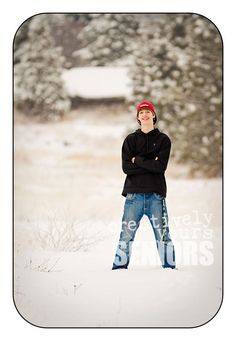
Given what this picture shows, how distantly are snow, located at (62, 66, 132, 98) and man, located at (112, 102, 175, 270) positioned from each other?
26 centimetres

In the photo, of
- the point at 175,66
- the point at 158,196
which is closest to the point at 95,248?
the point at 158,196

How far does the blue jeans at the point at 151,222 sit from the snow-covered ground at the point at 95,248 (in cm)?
5

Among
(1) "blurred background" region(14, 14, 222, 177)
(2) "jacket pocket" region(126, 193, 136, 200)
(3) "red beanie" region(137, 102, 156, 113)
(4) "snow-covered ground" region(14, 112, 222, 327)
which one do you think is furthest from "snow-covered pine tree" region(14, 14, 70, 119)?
(2) "jacket pocket" region(126, 193, 136, 200)

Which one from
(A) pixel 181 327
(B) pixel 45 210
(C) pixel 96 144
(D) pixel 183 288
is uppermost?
(C) pixel 96 144

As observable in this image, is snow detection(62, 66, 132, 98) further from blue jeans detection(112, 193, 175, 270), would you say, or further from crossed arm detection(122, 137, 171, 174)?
blue jeans detection(112, 193, 175, 270)

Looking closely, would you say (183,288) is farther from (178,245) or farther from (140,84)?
(140,84)

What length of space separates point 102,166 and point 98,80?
2.13ft

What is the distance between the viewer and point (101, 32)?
13.2 ft

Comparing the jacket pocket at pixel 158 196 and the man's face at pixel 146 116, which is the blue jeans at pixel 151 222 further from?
the man's face at pixel 146 116

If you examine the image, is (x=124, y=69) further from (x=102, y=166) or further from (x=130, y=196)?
(x=130, y=196)

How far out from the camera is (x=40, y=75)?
402 centimetres

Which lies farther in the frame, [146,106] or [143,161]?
[146,106]

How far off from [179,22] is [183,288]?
1956 millimetres

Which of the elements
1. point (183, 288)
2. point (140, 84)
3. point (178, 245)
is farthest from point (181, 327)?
point (140, 84)
